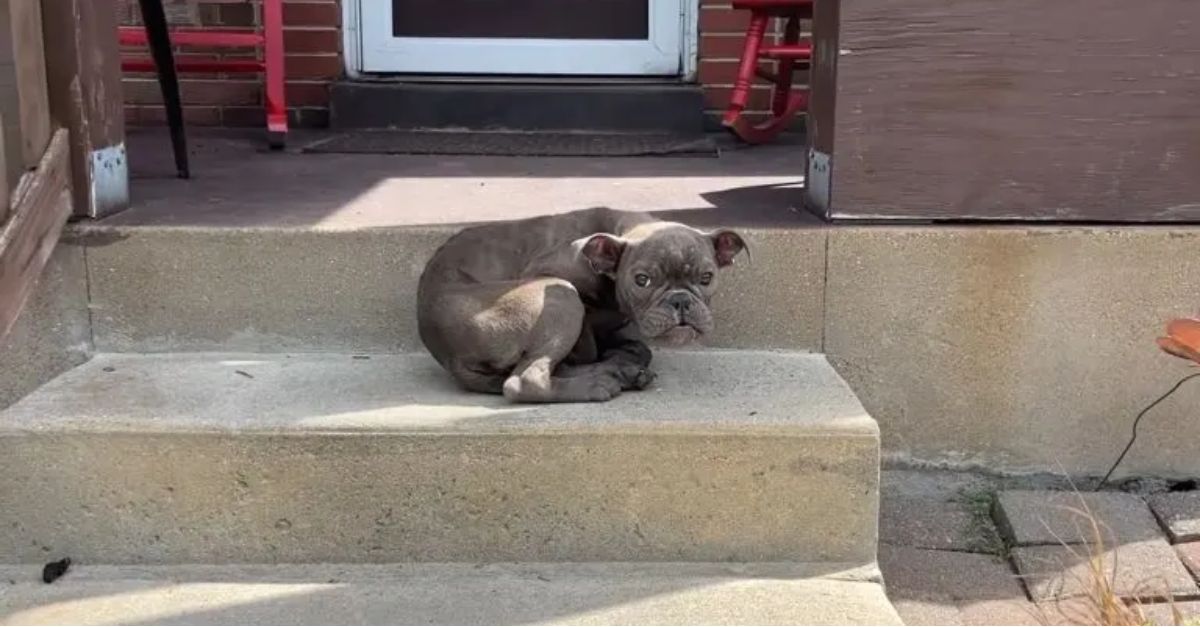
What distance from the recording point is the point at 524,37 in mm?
5516

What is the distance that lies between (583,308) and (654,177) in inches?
55.3

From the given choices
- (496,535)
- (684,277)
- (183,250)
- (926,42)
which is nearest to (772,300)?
(684,277)

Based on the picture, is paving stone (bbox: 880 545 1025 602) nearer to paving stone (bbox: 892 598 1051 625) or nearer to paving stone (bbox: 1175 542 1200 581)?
paving stone (bbox: 892 598 1051 625)

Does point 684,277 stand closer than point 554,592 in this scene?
No

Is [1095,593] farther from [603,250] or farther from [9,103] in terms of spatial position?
[9,103]

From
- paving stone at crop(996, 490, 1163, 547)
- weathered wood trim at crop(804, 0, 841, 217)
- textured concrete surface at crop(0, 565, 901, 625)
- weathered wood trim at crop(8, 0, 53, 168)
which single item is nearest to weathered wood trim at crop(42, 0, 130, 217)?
weathered wood trim at crop(8, 0, 53, 168)

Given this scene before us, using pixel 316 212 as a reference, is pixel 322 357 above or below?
below

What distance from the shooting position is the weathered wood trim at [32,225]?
9.27 feet

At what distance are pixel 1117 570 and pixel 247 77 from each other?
416 cm

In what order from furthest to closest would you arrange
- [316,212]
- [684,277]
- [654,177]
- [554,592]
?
[654,177]
[316,212]
[684,277]
[554,592]

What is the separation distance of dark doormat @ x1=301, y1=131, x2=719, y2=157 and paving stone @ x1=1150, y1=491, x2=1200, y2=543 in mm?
2164

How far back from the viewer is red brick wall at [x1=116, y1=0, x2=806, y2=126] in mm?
5402

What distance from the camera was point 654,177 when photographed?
13.7 ft

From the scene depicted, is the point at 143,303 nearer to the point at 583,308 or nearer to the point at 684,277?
the point at 583,308
